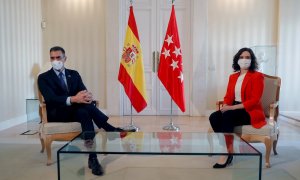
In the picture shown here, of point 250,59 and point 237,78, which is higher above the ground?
point 250,59

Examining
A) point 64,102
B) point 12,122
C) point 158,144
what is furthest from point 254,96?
point 12,122

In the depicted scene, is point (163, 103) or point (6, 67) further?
point (163, 103)

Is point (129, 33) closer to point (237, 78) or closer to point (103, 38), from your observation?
point (103, 38)

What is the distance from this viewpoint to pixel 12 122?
15.0 feet

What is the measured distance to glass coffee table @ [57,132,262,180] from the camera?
183 centimetres

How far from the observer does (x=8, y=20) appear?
14.7 ft

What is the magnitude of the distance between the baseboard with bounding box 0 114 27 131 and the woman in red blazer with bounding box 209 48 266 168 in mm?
3215

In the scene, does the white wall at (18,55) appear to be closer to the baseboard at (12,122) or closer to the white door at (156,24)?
the baseboard at (12,122)

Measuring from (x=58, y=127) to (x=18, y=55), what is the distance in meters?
2.66

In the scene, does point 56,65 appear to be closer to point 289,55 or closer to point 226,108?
point 226,108

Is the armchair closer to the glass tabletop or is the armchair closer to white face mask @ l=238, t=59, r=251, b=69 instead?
the glass tabletop

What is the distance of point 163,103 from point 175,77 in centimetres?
133

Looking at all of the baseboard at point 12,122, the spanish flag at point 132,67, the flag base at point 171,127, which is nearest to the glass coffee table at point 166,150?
the flag base at point 171,127

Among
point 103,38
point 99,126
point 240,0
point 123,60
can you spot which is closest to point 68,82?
point 99,126
